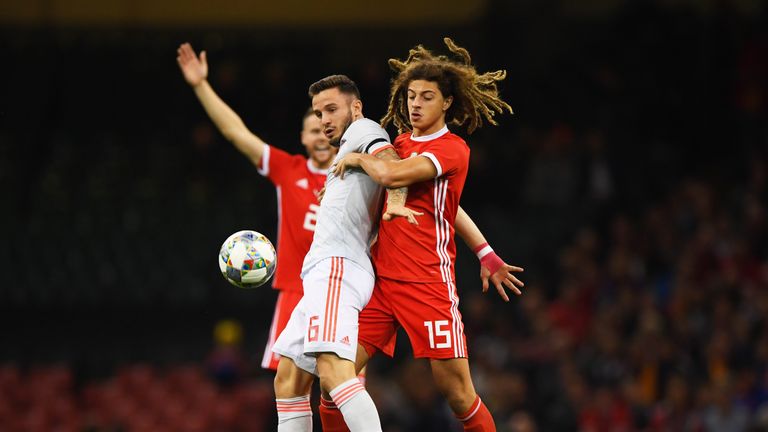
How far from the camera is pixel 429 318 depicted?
593 centimetres

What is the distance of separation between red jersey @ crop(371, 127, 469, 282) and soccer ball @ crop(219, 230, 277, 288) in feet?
2.23

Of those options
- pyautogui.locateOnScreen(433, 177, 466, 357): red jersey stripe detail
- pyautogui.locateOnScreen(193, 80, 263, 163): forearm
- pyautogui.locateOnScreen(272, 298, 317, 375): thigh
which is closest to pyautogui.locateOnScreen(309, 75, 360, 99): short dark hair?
pyautogui.locateOnScreen(433, 177, 466, 357): red jersey stripe detail

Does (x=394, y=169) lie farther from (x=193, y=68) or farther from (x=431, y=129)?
(x=193, y=68)

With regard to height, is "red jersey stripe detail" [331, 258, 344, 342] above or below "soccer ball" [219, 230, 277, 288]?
below

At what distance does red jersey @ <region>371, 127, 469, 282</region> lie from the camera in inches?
236

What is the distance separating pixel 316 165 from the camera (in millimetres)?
7562

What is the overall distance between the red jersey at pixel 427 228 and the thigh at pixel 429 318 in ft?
0.20

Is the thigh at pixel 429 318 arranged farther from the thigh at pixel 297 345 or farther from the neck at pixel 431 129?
the neck at pixel 431 129

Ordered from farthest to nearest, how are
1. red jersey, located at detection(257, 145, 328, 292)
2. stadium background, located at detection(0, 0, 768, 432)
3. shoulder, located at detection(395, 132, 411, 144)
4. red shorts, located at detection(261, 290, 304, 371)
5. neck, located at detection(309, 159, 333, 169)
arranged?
stadium background, located at detection(0, 0, 768, 432)
neck, located at detection(309, 159, 333, 169)
red jersey, located at detection(257, 145, 328, 292)
red shorts, located at detection(261, 290, 304, 371)
shoulder, located at detection(395, 132, 411, 144)

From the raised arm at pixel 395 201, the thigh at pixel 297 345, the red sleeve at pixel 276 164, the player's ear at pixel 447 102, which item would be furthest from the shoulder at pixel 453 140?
the red sleeve at pixel 276 164

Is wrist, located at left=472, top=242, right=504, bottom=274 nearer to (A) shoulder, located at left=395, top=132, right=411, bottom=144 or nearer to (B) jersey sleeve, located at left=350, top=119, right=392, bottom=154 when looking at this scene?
(A) shoulder, located at left=395, top=132, right=411, bottom=144

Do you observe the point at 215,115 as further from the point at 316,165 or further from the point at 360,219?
the point at 360,219

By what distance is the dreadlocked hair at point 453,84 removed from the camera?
6.13 meters

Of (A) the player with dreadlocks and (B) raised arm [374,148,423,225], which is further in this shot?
(A) the player with dreadlocks
